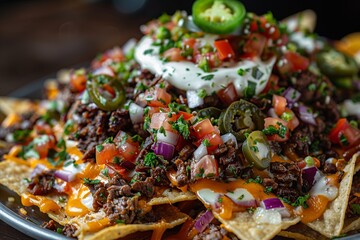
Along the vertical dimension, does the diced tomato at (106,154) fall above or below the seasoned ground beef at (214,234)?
above

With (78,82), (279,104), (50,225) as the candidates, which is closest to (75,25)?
(78,82)

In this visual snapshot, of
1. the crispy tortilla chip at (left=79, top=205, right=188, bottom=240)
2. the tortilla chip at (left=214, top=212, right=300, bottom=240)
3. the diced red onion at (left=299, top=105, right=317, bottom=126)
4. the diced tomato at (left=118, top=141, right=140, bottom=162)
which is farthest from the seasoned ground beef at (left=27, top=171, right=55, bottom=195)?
the diced red onion at (left=299, top=105, right=317, bottom=126)

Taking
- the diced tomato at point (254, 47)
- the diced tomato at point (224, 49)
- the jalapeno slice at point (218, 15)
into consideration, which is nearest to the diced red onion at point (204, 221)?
the diced tomato at point (224, 49)

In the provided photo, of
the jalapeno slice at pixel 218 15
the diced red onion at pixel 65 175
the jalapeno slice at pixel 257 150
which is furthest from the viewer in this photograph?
the jalapeno slice at pixel 218 15

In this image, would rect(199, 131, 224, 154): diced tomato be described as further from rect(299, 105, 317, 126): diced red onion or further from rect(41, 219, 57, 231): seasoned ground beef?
A: rect(41, 219, 57, 231): seasoned ground beef

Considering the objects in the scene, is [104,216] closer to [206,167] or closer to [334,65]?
[206,167]

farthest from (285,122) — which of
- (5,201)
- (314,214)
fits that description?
(5,201)

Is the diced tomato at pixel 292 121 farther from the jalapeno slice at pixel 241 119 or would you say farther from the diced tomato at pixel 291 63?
the diced tomato at pixel 291 63
